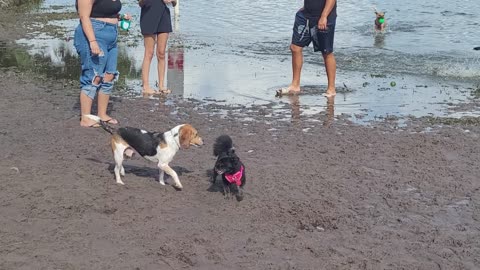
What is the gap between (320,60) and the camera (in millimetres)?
12812

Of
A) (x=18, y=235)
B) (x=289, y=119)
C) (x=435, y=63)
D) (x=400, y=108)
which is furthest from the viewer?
(x=435, y=63)

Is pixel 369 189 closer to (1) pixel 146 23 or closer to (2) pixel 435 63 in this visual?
(1) pixel 146 23

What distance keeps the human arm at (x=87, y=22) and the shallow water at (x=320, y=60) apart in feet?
8.51

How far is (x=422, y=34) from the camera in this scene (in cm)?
1616

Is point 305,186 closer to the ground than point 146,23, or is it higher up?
closer to the ground

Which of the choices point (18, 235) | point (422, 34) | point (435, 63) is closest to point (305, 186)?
point (18, 235)

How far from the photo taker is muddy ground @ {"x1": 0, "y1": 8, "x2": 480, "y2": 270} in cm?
458

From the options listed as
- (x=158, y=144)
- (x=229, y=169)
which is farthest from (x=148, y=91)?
(x=229, y=169)

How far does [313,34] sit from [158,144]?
4653 millimetres

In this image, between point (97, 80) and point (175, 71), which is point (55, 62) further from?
point (97, 80)

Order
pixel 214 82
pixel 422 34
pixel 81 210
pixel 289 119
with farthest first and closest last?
pixel 422 34 < pixel 214 82 < pixel 289 119 < pixel 81 210

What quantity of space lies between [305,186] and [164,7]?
4.48 metres

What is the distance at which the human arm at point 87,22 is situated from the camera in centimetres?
703

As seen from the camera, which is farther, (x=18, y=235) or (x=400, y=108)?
(x=400, y=108)
